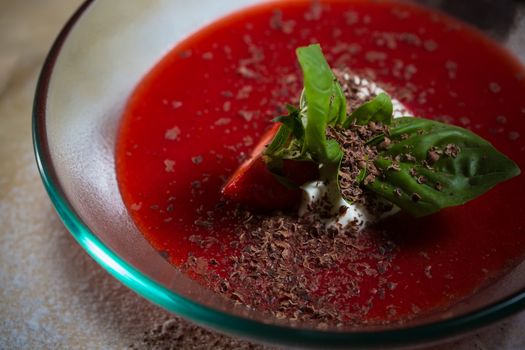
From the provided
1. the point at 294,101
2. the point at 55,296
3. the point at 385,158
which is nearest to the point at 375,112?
the point at 385,158

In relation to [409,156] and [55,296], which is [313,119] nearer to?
[409,156]

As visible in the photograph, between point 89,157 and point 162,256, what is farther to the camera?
point 89,157

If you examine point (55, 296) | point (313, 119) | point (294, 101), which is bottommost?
point (55, 296)

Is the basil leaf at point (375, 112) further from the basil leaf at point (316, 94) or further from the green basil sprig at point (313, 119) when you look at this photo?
the basil leaf at point (316, 94)

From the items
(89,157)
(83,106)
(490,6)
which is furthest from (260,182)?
(490,6)

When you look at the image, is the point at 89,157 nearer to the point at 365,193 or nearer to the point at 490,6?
the point at 365,193

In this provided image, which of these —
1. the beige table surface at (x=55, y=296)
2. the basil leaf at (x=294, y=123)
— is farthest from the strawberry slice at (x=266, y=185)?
the beige table surface at (x=55, y=296)
